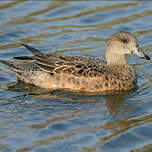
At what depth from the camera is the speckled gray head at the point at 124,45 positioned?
31.1ft

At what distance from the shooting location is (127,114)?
8164mm

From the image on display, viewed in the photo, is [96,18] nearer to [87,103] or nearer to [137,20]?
[137,20]

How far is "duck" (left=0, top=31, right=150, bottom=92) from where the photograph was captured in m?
9.12

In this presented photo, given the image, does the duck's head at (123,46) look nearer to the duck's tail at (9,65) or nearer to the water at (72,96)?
the water at (72,96)

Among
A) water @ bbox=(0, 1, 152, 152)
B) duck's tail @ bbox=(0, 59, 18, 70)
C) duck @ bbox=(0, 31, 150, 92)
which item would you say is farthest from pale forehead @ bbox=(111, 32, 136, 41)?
duck's tail @ bbox=(0, 59, 18, 70)

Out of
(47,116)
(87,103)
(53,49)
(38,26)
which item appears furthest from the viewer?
(38,26)

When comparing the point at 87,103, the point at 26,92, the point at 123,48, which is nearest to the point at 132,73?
the point at 123,48

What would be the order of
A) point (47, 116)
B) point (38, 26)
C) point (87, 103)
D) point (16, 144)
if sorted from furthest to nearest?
1. point (38, 26)
2. point (87, 103)
3. point (47, 116)
4. point (16, 144)

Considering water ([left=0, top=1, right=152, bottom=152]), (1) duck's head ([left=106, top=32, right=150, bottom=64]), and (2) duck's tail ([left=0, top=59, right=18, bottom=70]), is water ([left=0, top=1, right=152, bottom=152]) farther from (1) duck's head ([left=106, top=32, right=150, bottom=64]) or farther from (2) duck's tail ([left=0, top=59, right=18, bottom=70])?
(1) duck's head ([left=106, top=32, right=150, bottom=64])

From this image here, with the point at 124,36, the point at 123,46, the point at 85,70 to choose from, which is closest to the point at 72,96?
the point at 85,70

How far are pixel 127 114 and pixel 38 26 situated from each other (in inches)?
202

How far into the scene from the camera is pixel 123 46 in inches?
376

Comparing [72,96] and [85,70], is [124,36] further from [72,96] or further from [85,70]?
[72,96]

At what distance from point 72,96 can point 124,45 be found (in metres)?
1.55
